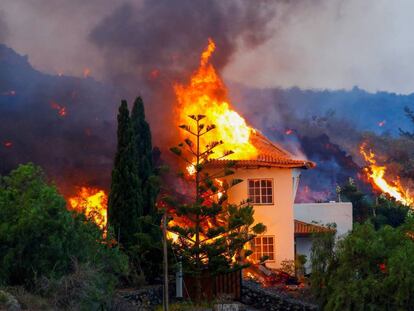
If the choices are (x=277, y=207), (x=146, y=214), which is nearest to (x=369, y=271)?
(x=146, y=214)

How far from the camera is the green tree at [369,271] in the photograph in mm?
16609

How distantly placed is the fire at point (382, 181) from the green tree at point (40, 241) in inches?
1166

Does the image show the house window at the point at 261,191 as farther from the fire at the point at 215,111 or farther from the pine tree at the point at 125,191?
the pine tree at the point at 125,191

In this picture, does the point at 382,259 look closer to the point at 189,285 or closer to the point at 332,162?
the point at 189,285

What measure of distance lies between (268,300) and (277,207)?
19.1 ft

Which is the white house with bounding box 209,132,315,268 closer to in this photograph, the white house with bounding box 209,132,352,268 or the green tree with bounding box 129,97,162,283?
A: the white house with bounding box 209,132,352,268

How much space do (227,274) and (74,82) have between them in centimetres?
1782

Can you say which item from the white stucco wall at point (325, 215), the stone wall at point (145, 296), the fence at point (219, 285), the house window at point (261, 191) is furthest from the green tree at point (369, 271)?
the white stucco wall at point (325, 215)

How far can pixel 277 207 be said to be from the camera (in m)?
25.6

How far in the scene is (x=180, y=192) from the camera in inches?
1303

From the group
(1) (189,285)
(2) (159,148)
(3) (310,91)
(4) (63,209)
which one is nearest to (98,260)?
(4) (63,209)

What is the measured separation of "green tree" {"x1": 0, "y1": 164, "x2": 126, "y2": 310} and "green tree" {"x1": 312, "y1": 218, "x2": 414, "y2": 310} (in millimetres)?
6214

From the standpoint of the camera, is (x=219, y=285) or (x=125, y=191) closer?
(x=125, y=191)

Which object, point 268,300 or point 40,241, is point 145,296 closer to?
point 268,300
